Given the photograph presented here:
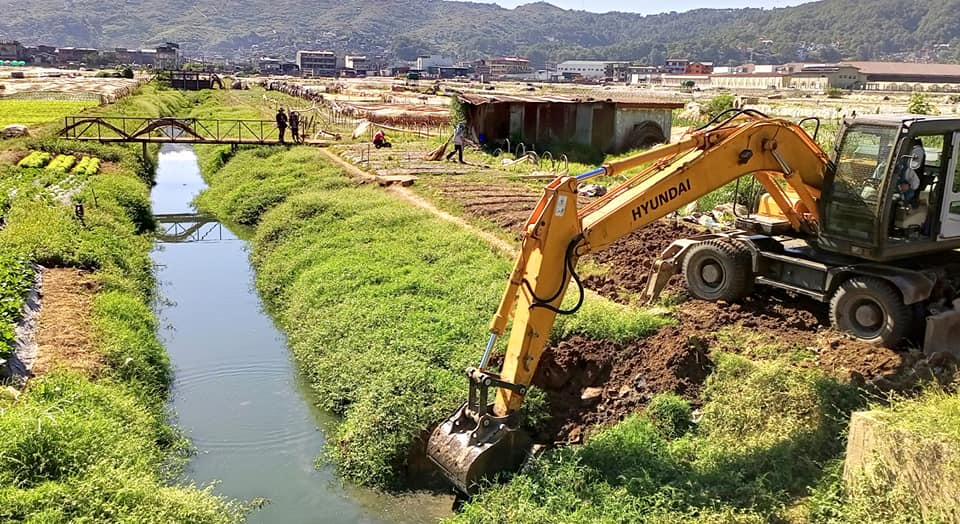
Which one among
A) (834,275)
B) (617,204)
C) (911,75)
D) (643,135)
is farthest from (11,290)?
→ (911,75)

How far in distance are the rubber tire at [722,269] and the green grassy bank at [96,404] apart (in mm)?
6732

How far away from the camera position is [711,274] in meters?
11.0

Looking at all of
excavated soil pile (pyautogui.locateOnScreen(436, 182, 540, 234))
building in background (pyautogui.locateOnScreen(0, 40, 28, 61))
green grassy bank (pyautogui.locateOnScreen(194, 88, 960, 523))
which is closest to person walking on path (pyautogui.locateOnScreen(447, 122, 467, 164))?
excavated soil pile (pyautogui.locateOnScreen(436, 182, 540, 234))

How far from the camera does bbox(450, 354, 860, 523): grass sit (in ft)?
24.4

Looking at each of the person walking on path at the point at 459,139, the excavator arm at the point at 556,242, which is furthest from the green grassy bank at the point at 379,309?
the person walking on path at the point at 459,139

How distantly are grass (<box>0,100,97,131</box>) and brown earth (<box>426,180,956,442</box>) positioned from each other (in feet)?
103

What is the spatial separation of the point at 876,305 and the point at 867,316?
0.56 feet

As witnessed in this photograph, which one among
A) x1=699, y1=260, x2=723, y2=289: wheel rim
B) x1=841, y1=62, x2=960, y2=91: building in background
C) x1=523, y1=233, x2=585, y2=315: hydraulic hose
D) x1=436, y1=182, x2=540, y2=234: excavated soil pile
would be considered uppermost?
x1=841, y1=62, x2=960, y2=91: building in background

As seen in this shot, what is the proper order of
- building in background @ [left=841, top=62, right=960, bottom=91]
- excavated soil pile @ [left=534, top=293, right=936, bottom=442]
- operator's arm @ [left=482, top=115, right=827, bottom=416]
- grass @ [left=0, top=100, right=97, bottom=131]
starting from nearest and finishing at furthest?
operator's arm @ [left=482, top=115, right=827, bottom=416] < excavated soil pile @ [left=534, top=293, right=936, bottom=442] < grass @ [left=0, top=100, right=97, bottom=131] < building in background @ [left=841, top=62, right=960, bottom=91]

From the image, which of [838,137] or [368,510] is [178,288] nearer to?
[368,510]

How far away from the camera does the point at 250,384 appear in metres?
12.9

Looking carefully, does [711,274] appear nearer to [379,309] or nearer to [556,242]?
[556,242]

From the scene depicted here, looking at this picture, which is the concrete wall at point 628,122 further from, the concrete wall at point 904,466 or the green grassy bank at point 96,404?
the concrete wall at point 904,466

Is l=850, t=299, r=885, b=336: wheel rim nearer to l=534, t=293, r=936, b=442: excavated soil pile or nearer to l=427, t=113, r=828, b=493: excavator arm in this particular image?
l=534, t=293, r=936, b=442: excavated soil pile
